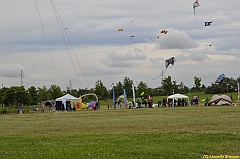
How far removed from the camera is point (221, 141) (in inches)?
571

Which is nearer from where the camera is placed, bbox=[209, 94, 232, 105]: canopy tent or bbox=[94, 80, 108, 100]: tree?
bbox=[209, 94, 232, 105]: canopy tent

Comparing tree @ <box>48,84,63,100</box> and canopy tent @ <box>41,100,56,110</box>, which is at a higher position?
tree @ <box>48,84,63,100</box>

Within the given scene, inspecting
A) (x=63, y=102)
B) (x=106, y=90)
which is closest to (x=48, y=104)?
(x=63, y=102)

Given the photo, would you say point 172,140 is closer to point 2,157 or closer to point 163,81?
point 2,157

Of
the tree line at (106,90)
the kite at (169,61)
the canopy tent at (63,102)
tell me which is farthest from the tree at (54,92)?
the kite at (169,61)

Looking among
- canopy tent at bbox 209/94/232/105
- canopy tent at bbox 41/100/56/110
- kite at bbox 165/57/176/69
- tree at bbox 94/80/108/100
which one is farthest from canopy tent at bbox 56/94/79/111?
tree at bbox 94/80/108/100

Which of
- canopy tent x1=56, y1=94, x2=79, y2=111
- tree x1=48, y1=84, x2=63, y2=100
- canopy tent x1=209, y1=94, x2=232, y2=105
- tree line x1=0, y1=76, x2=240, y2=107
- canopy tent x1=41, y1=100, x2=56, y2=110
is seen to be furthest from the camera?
tree x1=48, y1=84, x2=63, y2=100

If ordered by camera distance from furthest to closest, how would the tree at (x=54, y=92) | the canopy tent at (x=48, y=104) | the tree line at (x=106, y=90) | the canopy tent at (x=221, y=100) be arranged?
1. the tree at (x=54, y=92)
2. the tree line at (x=106, y=90)
3. the canopy tent at (x=48, y=104)
4. the canopy tent at (x=221, y=100)

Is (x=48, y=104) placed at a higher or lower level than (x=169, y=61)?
lower

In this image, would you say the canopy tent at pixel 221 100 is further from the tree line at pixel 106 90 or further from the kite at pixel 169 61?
the tree line at pixel 106 90

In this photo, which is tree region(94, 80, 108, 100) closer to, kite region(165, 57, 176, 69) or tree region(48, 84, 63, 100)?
tree region(48, 84, 63, 100)

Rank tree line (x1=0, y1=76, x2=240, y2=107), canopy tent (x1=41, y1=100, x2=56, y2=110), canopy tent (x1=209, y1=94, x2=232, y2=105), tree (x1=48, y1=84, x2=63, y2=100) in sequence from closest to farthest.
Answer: canopy tent (x1=209, y1=94, x2=232, y2=105) → canopy tent (x1=41, y1=100, x2=56, y2=110) → tree line (x1=0, y1=76, x2=240, y2=107) → tree (x1=48, y1=84, x2=63, y2=100)

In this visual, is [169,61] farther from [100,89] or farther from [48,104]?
[100,89]

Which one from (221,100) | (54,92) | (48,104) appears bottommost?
(48,104)
